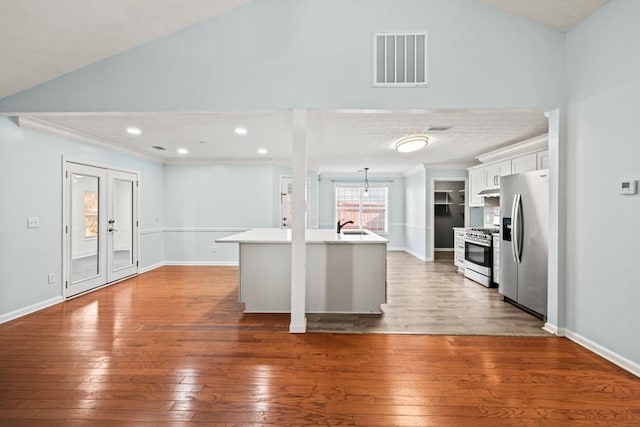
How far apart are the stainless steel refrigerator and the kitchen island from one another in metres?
1.70

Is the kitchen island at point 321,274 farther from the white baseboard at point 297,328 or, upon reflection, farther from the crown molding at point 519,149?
the crown molding at point 519,149

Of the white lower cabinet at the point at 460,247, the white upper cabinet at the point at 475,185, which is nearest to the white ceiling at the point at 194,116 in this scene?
the white upper cabinet at the point at 475,185

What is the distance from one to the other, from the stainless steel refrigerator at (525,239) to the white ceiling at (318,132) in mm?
830

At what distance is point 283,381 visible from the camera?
249 centimetres

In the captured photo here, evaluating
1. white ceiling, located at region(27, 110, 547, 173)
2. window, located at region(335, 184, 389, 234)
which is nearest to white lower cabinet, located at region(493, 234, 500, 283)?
white ceiling, located at region(27, 110, 547, 173)

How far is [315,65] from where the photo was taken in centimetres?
341

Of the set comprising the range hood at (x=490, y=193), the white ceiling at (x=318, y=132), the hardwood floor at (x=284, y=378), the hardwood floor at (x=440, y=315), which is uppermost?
the white ceiling at (x=318, y=132)

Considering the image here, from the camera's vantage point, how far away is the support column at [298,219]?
3475 mm

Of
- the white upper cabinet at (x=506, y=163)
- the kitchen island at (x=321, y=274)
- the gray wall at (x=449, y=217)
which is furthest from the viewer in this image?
the gray wall at (x=449, y=217)

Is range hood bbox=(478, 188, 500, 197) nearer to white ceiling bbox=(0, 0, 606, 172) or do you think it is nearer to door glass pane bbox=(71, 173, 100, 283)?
white ceiling bbox=(0, 0, 606, 172)

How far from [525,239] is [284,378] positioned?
3298 mm

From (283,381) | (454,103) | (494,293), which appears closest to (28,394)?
(283,381)

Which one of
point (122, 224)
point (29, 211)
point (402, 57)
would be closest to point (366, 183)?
point (122, 224)

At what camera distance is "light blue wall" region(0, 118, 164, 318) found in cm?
384
